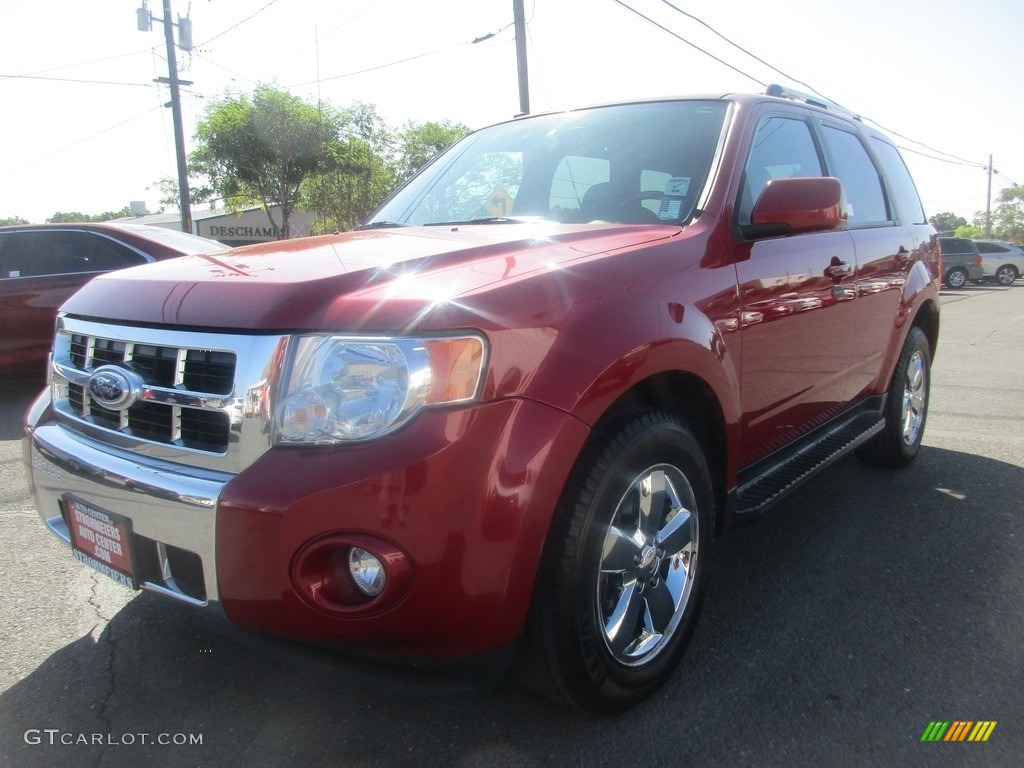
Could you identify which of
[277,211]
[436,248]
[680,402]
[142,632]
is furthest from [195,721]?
[277,211]

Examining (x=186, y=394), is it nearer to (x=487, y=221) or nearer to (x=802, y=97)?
(x=487, y=221)

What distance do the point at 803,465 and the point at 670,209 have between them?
3.93ft

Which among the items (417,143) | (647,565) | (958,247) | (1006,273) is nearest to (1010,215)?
(1006,273)

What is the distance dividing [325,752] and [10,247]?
6.25 metres

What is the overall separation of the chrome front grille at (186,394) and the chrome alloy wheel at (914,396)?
3.74 m

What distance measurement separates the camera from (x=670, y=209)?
9.06ft

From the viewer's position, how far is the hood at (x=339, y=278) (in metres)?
1.83

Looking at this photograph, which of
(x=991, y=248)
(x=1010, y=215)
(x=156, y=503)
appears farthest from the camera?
(x=1010, y=215)

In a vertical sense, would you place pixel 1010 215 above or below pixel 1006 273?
above

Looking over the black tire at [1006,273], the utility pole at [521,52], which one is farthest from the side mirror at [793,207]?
the black tire at [1006,273]

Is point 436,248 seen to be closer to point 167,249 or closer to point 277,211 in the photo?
point 167,249

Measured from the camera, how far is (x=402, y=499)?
5.53 feet

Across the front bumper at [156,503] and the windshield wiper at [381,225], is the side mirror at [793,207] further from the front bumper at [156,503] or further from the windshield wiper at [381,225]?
the front bumper at [156,503]

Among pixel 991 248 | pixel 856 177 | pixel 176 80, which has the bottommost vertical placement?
pixel 991 248
